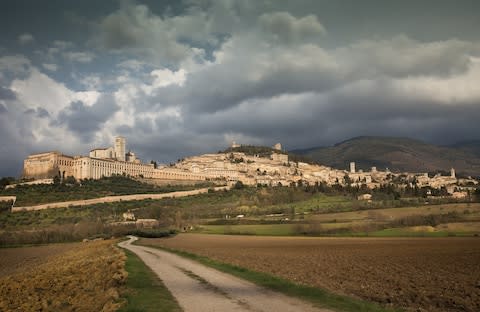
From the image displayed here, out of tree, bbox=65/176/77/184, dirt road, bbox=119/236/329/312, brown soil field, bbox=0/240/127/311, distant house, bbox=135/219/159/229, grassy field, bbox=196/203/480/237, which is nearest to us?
dirt road, bbox=119/236/329/312

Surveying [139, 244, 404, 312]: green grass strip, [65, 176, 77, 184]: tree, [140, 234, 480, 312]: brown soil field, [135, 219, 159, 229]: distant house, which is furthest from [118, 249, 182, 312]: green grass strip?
[65, 176, 77, 184]: tree

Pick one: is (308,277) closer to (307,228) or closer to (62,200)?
(307,228)

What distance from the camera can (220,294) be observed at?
18641mm

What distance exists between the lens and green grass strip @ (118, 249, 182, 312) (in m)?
16.1

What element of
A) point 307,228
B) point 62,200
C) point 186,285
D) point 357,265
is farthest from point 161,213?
point 186,285

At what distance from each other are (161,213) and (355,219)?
46.7 meters

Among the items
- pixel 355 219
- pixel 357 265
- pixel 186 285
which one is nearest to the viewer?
pixel 186 285

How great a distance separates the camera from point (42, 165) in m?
176

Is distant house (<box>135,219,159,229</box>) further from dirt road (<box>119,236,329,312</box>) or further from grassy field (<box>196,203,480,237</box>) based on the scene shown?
dirt road (<box>119,236,329,312</box>)

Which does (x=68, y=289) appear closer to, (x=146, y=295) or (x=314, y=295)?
(x=146, y=295)

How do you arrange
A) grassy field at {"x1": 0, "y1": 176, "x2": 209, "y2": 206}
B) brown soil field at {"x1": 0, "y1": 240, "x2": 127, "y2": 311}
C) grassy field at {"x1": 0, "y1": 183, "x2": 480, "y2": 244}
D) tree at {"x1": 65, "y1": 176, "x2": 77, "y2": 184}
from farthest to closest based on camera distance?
tree at {"x1": 65, "y1": 176, "x2": 77, "y2": 184} < grassy field at {"x1": 0, "y1": 176, "x2": 209, "y2": 206} < grassy field at {"x1": 0, "y1": 183, "x2": 480, "y2": 244} < brown soil field at {"x1": 0, "y1": 240, "x2": 127, "y2": 311}

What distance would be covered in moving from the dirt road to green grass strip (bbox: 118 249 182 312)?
1.23 feet

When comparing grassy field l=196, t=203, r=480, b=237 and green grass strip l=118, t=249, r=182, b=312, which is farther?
grassy field l=196, t=203, r=480, b=237

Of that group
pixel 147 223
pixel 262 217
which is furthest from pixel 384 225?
pixel 147 223
